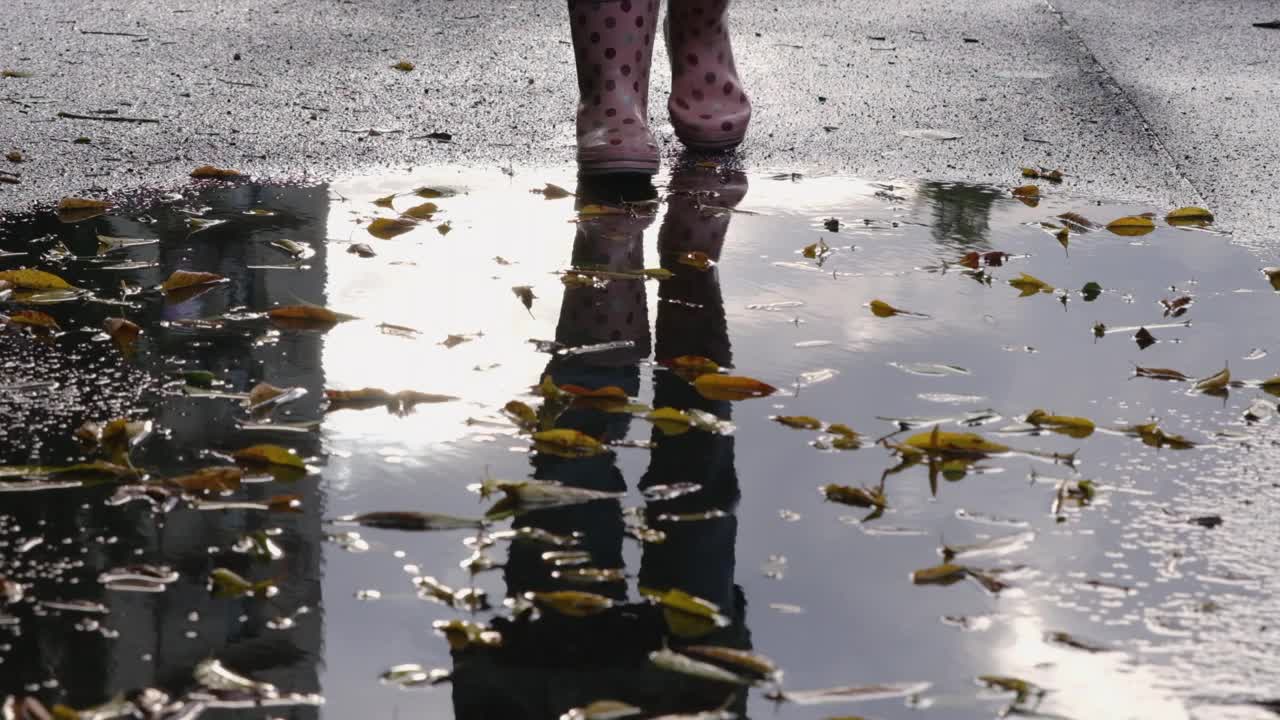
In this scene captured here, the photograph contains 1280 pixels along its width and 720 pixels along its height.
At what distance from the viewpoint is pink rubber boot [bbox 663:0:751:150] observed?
11.6 feet

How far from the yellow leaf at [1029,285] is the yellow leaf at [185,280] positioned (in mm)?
1385

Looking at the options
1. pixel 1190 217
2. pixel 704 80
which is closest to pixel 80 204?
pixel 704 80

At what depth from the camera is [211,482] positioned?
166cm

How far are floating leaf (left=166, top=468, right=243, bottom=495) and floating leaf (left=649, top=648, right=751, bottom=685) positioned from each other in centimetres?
59

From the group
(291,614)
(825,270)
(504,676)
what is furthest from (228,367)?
(825,270)

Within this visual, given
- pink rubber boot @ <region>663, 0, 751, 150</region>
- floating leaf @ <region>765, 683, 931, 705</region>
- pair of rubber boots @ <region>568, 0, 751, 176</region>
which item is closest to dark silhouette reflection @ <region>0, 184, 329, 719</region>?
floating leaf @ <region>765, 683, 931, 705</region>

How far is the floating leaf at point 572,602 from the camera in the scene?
144cm

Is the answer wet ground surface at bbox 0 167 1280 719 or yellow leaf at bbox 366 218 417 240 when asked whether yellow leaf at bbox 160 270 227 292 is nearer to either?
wet ground surface at bbox 0 167 1280 719

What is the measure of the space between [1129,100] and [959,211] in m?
1.37

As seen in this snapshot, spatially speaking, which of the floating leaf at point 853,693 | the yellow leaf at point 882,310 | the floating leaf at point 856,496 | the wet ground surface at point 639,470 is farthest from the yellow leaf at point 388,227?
the floating leaf at point 853,693

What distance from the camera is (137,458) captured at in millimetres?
1747

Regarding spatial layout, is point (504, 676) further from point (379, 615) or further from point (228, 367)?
point (228, 367)

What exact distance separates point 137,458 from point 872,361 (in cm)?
105

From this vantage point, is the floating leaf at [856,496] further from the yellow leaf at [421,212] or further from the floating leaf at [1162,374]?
the yellow leaf at [421,212]
